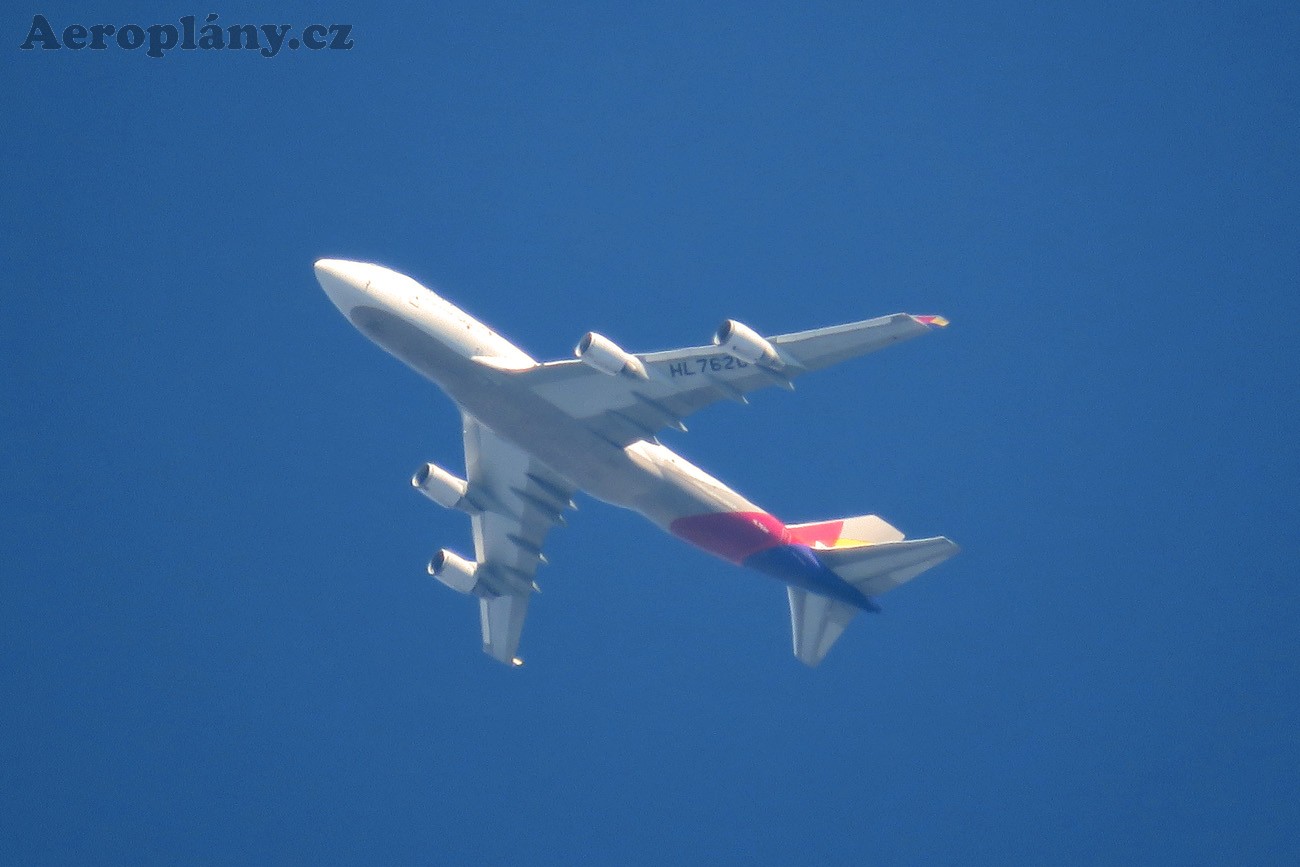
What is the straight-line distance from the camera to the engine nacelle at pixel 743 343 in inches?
1403

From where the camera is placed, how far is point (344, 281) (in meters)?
39.7

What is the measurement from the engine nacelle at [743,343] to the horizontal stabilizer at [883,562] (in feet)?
32.7

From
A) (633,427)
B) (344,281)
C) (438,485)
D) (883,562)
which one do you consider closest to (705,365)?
(633,427)

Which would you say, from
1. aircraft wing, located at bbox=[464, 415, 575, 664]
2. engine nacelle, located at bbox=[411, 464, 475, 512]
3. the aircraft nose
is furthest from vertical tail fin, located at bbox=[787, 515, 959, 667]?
the aircraft nose

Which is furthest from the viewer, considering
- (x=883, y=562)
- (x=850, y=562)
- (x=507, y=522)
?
(x=507, y=522)

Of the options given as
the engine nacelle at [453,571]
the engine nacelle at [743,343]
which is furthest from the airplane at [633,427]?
the engine nacelle at [453,571]

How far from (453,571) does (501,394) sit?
1153 cm

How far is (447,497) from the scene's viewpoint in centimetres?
4644

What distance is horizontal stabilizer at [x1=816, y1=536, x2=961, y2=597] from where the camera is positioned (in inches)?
1671

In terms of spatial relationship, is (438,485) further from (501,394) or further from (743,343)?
(743,343)

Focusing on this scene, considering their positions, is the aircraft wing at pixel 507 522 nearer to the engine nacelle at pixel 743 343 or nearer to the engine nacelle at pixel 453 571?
the engine nacelle at pixel 453 571

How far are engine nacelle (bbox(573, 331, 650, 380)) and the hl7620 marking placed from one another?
1.43 metres

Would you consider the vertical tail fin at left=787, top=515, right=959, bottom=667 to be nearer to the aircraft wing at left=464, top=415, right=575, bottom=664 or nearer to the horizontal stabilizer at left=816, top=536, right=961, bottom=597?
the horizontal stabilizer at left=816, top=536, right=961, bottom=597

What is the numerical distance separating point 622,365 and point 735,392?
12.0ft
